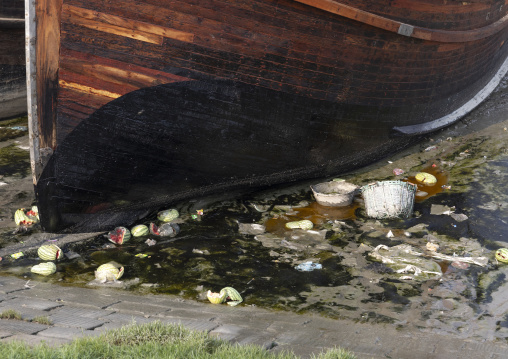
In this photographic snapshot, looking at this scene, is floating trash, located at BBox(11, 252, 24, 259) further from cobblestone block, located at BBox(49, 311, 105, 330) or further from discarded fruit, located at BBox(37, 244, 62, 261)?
cobblestone block, located at BBox(49, 311, 105, 330)

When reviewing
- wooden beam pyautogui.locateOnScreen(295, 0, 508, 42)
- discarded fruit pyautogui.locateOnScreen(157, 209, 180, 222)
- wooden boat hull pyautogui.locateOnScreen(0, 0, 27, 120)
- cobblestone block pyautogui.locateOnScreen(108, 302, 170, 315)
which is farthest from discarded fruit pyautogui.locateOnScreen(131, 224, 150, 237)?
wooden boat hull pyautogui.locateOnScreen(0, 0, 27, 120)

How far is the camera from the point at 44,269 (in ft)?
15.9

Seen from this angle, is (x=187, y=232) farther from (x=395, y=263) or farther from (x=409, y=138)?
(x=409, y=138)

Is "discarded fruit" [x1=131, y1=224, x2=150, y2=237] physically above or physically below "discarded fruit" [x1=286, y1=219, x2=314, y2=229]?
below

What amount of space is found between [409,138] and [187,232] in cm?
395

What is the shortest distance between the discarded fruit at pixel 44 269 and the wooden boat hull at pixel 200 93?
0.61 metres

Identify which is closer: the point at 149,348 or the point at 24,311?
the point at 149,348

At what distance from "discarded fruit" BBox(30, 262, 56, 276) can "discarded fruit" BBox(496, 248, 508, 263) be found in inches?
166

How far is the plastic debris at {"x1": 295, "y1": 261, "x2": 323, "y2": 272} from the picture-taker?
503 cm

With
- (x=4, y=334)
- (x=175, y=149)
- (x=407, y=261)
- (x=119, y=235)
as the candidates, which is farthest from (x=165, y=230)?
(x=407, y=261)

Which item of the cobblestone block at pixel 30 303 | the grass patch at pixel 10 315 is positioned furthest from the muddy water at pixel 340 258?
the grass patch at pixel 10 315

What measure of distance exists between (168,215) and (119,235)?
2.18 feet

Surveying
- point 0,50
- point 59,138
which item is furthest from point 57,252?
point 0,50

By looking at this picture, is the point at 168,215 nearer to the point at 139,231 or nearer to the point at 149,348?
the point at 139,231
